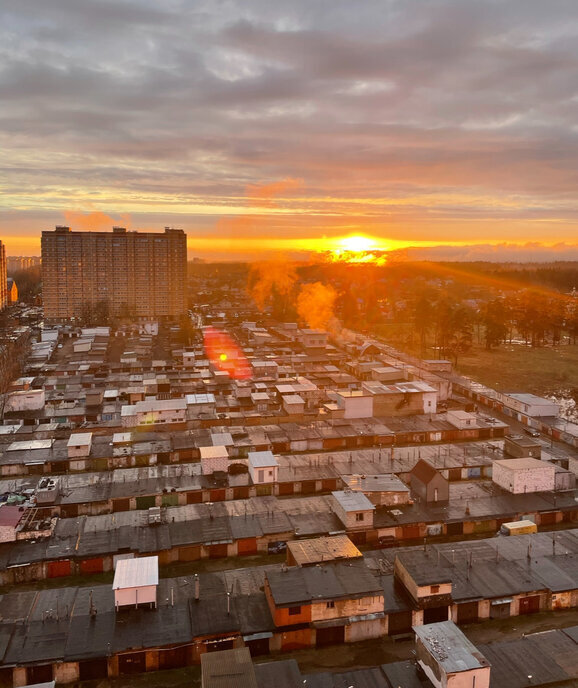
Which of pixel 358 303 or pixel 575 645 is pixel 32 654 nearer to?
pixel 575 645

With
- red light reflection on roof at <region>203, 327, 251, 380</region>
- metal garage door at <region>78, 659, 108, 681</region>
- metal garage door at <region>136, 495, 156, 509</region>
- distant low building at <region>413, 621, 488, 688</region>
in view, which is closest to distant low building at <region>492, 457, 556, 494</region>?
distant low building at <region>413, 621, 488, 688</region>

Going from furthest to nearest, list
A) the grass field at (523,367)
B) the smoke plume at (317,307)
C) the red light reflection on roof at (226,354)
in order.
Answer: the smoke plume at (317,307), the grass field at (523,367), the red light reflection on roof at (226,354)

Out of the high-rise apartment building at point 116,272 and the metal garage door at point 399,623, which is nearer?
the metal garage door at point 399,623

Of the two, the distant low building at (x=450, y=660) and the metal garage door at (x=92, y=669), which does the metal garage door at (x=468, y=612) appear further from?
the metal garage door at (x=92, y=669)

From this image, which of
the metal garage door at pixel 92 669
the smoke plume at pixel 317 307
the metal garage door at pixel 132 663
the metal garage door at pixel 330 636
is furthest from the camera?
the smoke plume at pixel 317 307

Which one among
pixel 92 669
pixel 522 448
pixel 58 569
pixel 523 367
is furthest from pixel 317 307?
pixel 92 669

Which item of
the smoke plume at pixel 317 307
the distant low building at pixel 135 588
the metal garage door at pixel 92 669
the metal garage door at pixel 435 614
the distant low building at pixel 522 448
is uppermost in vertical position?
the smoke plume at pixel 317 307

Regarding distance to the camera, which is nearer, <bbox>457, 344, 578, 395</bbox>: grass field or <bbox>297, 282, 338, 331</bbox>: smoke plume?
<bbox>457, 344, 578, 395</bbox>: grass field

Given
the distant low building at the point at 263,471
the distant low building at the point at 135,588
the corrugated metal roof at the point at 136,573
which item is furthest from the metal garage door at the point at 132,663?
the distant low building at the point at 263,471

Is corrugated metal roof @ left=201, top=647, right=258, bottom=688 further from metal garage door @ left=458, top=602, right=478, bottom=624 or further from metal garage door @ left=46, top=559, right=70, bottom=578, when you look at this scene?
metal garage door @ left=46, top=559, right=70, bottom=578

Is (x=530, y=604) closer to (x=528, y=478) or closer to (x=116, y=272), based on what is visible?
(x=528, y=478)
